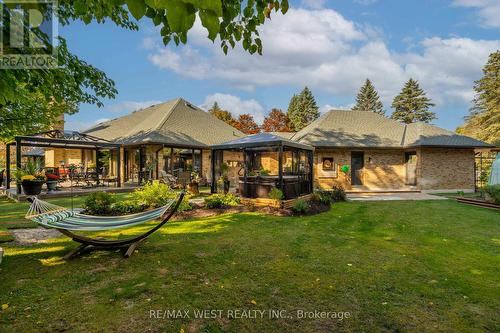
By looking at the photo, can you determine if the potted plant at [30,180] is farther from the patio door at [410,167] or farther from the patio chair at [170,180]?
the patio door at [410,167]

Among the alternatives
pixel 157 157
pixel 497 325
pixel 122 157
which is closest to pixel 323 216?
pixel 497 325

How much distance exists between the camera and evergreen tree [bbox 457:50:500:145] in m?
28.5

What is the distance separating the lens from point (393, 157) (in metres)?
18.4

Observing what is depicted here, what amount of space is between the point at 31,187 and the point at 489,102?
41981 millimetres

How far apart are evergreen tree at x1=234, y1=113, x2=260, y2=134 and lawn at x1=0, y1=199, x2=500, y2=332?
33.6 meters

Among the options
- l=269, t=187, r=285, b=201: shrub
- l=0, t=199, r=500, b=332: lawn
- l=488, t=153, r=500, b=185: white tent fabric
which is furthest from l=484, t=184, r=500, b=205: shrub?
l=269, t=187, r=285, b=201: shrub

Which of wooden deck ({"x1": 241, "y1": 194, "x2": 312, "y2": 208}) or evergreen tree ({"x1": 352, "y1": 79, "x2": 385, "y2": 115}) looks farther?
evergreen tree ({"x1": 352, "y1": 79, "x2": 385, "y2": 115})

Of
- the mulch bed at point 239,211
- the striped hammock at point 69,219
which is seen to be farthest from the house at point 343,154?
the striped hammock at point 69,219

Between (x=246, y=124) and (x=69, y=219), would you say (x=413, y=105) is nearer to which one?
(x=246, y=124)

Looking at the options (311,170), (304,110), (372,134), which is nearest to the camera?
(311,170)

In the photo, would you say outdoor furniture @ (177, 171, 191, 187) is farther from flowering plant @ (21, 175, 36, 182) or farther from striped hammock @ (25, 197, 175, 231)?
striped hammock @ (25, 197, 175, 231)

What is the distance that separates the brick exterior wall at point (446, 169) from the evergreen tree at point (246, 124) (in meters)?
25.5

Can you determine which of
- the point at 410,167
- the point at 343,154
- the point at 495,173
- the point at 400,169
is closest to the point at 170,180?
the point at 343,154

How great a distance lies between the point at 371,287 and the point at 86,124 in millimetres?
32783
